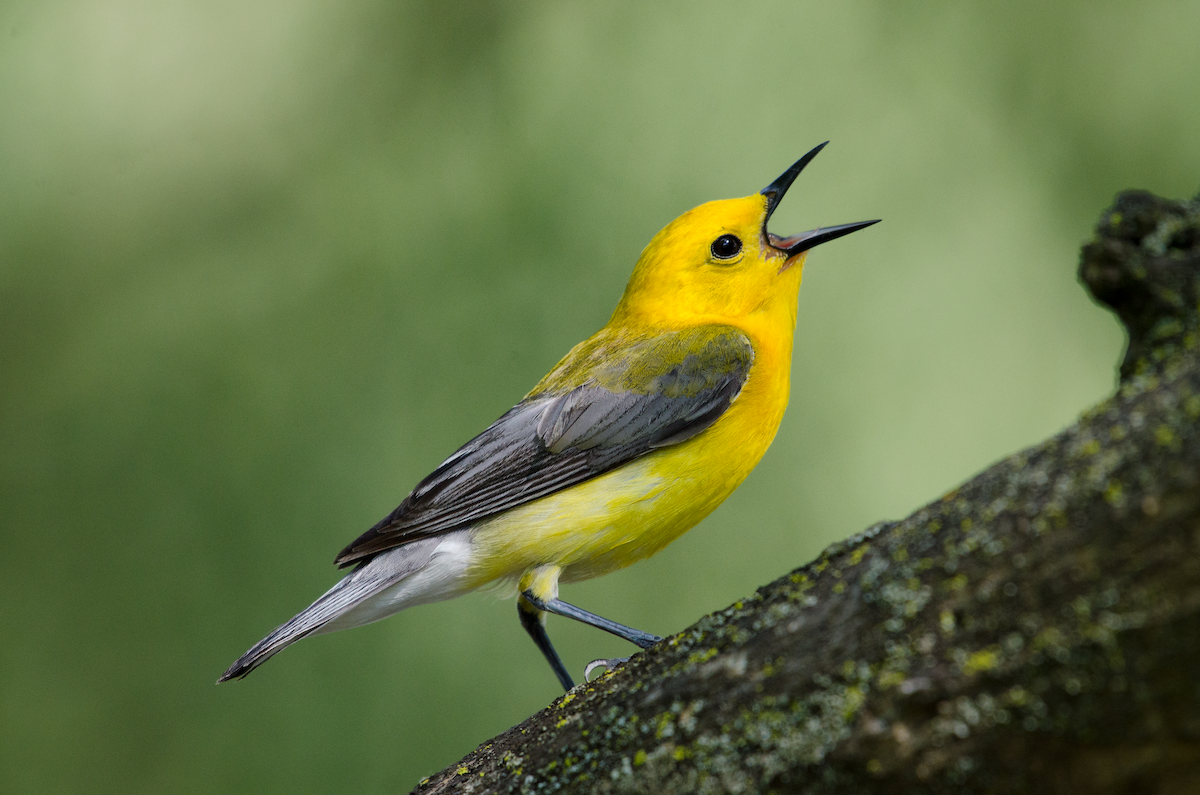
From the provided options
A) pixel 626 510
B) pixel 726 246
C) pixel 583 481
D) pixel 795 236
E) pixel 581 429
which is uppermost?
pixel 726 246

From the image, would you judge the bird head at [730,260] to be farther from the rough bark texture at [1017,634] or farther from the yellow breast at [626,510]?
the rough bark texture at [1017,634]

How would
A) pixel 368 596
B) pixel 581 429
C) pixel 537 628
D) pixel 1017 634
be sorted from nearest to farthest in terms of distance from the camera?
pixel 1017 634 < pixel 368 596 < pixel 581 429 < pixel 537 628

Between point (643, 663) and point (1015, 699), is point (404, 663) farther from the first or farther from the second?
point (1015, 699)

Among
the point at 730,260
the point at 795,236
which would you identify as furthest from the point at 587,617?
the point at 795,236

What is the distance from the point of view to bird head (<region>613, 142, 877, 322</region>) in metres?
3.88

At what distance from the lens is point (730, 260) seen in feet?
12.7

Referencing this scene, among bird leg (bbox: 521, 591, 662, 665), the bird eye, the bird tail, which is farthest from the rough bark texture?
the bird eye

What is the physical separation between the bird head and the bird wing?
0.67 ft

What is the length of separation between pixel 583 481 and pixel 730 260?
115cm

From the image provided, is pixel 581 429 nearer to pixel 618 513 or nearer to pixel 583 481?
pixel 583 481

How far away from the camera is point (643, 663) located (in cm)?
207

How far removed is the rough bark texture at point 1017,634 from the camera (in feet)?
4.34

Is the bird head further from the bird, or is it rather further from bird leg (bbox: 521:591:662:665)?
bird leg (bbox: 521:591:662:665)

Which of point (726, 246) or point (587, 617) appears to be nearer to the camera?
point (587, 617)
